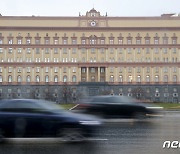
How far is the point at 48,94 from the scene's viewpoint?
338 ft

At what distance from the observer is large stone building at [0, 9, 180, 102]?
110250 millimetres

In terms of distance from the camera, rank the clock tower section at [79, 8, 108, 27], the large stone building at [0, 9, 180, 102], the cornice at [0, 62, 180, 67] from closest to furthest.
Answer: the large stone building at [0, 9, 180, 102] < the cornice at [0, 62, 180, 67] < the clock tower section at [79, 8, 108, 27]

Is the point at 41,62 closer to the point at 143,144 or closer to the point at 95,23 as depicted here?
the point at 95,23

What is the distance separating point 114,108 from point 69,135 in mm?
8176

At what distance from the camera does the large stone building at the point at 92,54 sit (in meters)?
110

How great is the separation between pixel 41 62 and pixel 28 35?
7.88 m

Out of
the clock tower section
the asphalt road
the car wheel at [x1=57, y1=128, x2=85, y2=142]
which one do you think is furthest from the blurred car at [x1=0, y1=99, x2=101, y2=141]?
the clock tower section

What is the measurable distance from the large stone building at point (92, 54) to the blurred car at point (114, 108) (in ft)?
287

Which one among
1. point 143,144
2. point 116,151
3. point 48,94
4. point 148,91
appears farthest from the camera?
point 148,91

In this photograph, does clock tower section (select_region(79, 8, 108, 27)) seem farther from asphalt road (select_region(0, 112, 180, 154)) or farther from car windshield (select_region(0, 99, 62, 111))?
car windshield (select_region(0, 99, 62, 111))

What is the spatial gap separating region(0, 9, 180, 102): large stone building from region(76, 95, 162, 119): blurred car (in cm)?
8753

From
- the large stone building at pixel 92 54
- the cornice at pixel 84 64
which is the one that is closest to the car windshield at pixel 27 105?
the large stone building at pixel 92 54

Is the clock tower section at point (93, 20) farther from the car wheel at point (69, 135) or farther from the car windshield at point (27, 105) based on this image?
the car wheel at point (69, 135)

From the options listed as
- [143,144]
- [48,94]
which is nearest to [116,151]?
[143,144]
